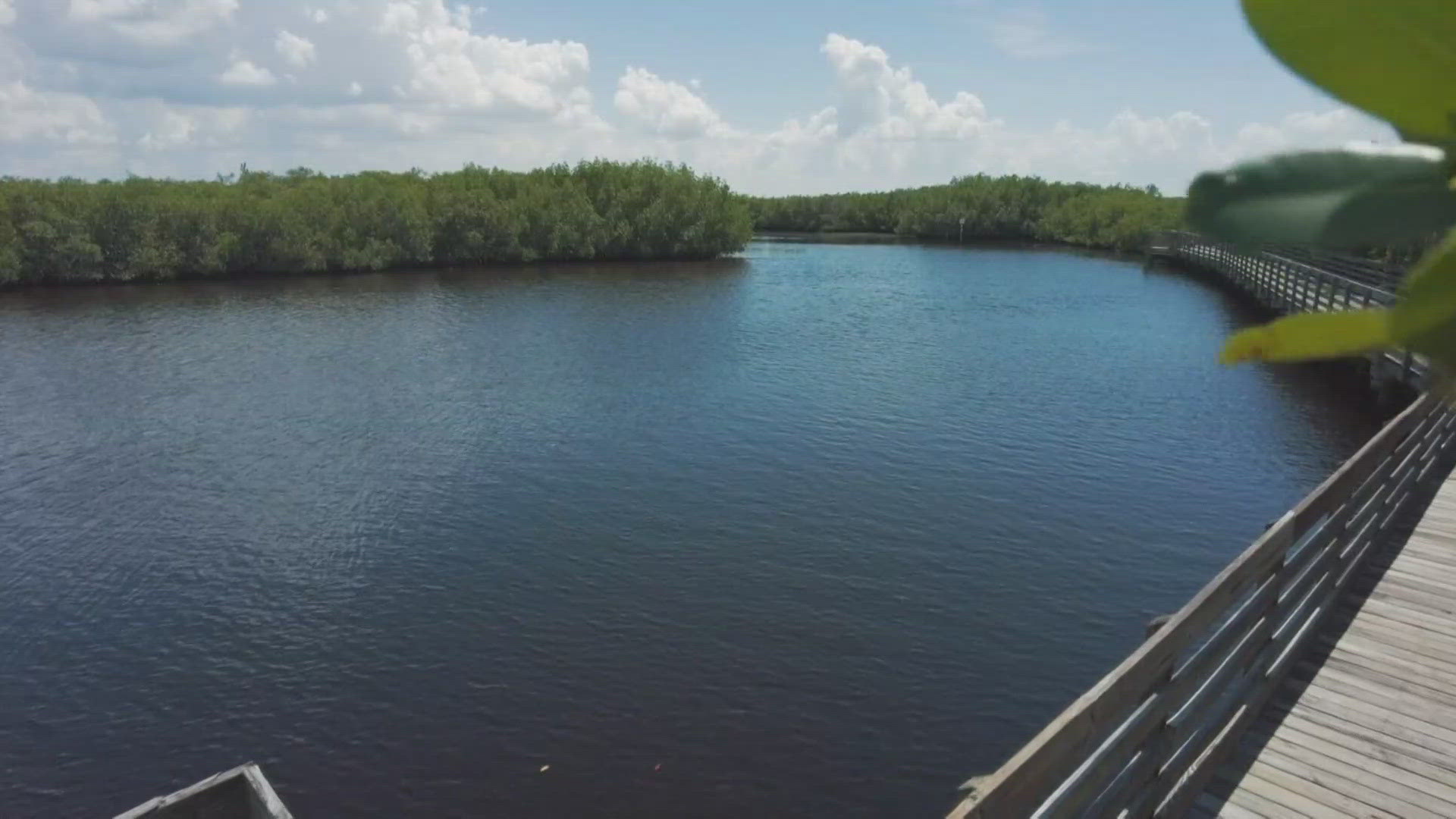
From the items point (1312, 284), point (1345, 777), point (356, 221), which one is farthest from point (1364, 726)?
point (356, 221)

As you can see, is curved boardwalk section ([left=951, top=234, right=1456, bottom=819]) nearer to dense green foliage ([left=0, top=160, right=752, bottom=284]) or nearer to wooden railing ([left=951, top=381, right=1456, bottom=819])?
wooden railing ([left=951, top=381, right=1456, bottom=819])

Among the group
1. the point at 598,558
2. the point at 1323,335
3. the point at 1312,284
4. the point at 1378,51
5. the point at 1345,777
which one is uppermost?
the point at 1378,51

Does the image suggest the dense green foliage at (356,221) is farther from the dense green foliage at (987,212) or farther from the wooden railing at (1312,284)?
the wooden railing at (1312,284)

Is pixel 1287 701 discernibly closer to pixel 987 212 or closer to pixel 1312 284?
pixel 1312 284

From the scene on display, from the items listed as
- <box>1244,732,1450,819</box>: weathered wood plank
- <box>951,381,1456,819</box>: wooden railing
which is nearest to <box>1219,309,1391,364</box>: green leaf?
<box>951,381,1456,819</box>: wooden railing

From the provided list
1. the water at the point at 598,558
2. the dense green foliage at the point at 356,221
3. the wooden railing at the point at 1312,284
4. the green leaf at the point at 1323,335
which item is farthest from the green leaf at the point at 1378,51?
the dense green foliage at the point at 356,221

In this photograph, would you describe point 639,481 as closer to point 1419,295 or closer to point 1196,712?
point 1196,712
